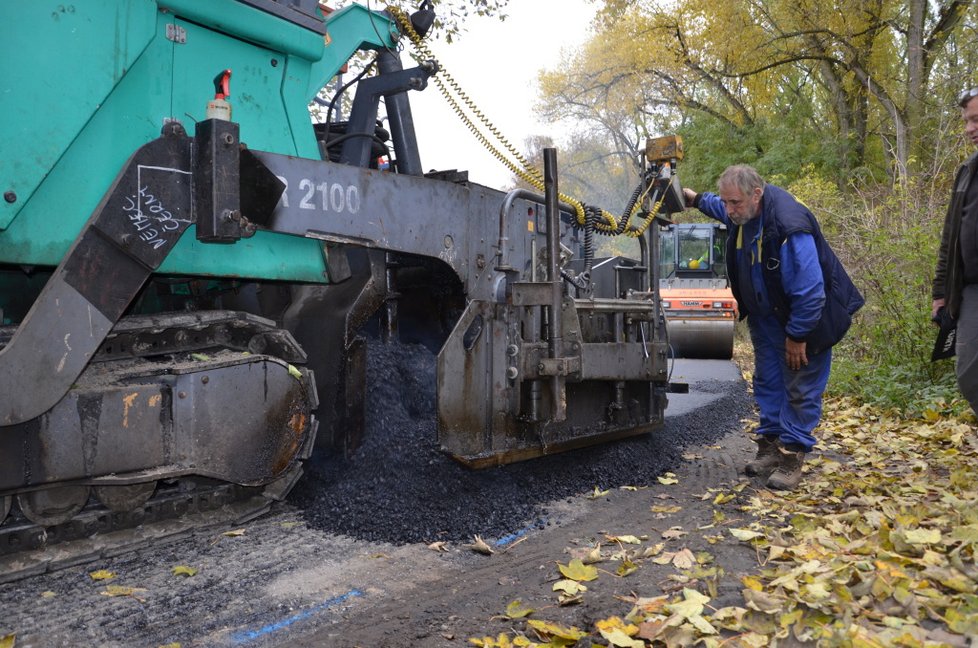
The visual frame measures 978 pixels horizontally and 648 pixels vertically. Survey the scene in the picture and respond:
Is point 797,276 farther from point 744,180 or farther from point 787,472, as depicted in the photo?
point 787,472

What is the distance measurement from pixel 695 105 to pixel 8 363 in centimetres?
2032

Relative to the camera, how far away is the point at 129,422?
9.46ft

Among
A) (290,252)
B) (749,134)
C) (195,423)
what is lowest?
(195,423)

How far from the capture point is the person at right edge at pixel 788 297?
4.05 m

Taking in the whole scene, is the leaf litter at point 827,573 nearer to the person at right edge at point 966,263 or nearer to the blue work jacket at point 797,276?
the person at right edge at point 966,263

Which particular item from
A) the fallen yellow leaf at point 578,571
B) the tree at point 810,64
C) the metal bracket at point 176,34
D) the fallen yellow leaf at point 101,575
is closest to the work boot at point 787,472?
the fallen yellow leaf at point 578,571

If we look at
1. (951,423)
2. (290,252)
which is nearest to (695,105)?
(951,423)

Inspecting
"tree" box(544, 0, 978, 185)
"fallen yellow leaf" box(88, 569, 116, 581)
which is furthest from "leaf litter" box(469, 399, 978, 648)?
"tree" box(544, 0, 978, 185)

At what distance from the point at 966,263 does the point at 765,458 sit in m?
1.56

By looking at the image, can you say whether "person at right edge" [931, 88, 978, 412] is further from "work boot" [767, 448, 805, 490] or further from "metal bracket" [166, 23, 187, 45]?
"metal bracket" [166, 23, 187, 45]

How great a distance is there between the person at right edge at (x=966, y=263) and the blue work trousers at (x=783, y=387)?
0.70m

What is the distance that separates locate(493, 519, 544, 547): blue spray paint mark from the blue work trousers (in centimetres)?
163

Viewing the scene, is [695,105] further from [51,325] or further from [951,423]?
[51,325]

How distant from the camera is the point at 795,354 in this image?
4.09m
